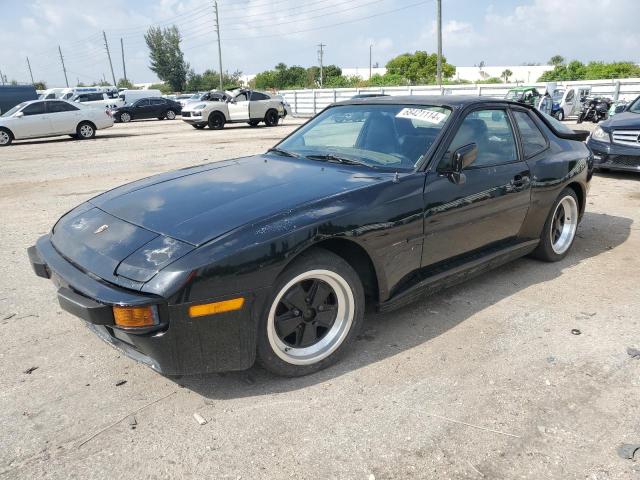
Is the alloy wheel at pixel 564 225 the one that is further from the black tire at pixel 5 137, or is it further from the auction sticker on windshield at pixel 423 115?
the black tire at pixel 5 137

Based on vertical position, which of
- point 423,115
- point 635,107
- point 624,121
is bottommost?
point 624,121

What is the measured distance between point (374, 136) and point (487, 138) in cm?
87

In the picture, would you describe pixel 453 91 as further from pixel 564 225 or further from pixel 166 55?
pixel 166 55

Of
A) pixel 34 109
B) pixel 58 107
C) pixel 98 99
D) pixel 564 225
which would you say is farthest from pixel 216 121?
pixel 564 225

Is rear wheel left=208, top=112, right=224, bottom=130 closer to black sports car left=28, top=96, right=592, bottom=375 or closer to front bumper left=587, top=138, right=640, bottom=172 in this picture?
front bumper left=587, top=138, right=640, bottom=172

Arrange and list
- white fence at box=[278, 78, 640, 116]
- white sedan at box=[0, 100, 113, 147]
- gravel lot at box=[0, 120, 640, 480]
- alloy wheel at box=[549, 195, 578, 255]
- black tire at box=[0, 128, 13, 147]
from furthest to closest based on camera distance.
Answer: white fence at box=[278, 78, 640, 116] < white sedan at box=[0, 100, 113, 147] < black tire at box=[0, 128, 13, 147] < alloy wheel at box=[549, 195, 578, 255] < gravel lot at box=[0, 120, 640, 480]

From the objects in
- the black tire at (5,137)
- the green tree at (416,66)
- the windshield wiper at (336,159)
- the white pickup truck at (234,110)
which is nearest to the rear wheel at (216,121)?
the white pickup truck at (234,110)

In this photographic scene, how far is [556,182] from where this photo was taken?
432cm

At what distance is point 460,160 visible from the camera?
10.7 feet

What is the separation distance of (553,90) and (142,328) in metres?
24.1

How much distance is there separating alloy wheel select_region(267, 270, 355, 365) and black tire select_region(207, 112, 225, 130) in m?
19.0

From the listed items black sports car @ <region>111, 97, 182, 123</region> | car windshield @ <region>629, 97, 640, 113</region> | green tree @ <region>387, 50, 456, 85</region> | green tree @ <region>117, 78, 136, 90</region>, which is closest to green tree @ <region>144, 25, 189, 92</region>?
green tree @ <region>117, 78, 136, 90</region>

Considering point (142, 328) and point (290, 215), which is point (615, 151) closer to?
point (290, 215)

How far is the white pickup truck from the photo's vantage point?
2059cm
